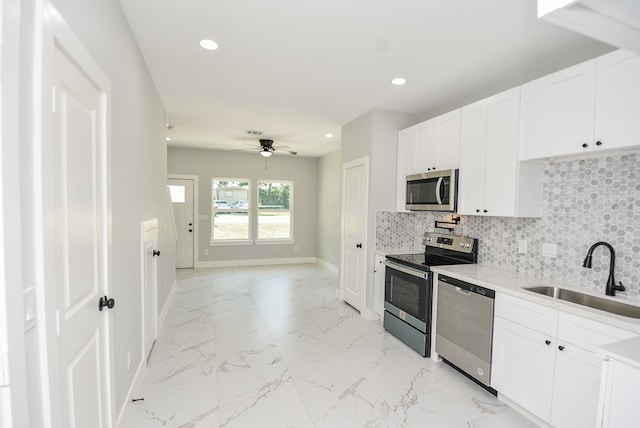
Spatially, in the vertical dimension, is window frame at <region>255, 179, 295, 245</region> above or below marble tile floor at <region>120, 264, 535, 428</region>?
above

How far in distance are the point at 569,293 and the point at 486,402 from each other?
3.41 feet

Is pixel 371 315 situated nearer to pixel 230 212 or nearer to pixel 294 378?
Answer: pixel 294 378

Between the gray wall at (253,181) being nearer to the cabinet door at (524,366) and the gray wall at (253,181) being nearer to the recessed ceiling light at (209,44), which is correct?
the recessed ceiling light at (209,44)

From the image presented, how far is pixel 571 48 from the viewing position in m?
2.33

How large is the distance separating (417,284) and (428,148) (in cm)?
151

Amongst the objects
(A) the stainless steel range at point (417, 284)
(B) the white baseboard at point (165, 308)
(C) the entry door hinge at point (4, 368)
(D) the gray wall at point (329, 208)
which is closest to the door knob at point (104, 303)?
(C) the entry door hinge at point (4, 368)

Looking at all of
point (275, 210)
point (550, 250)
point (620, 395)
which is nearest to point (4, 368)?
point (620, 395)

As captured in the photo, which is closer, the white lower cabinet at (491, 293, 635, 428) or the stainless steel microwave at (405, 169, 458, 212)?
the white lower cabinet at (491, 293, 635, 428)

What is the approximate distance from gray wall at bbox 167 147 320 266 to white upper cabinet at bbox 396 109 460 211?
156 inches

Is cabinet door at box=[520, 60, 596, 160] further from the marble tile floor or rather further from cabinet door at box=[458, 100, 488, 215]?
the marble tile floor

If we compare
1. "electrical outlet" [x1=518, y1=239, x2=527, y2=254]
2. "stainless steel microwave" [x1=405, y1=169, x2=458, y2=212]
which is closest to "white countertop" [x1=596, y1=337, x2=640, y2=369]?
"electrical outlet" [x1=518, y1=239, x2=527, y2=254]

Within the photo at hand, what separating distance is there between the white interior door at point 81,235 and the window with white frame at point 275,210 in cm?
569

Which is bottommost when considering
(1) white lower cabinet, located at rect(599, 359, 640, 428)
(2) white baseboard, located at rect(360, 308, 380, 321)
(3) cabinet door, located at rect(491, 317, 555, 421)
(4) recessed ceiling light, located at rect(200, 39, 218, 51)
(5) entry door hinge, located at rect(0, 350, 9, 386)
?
(2) white baseboard, located at rect(360, 308, 380, 321)

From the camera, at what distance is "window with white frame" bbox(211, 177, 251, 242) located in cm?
700
